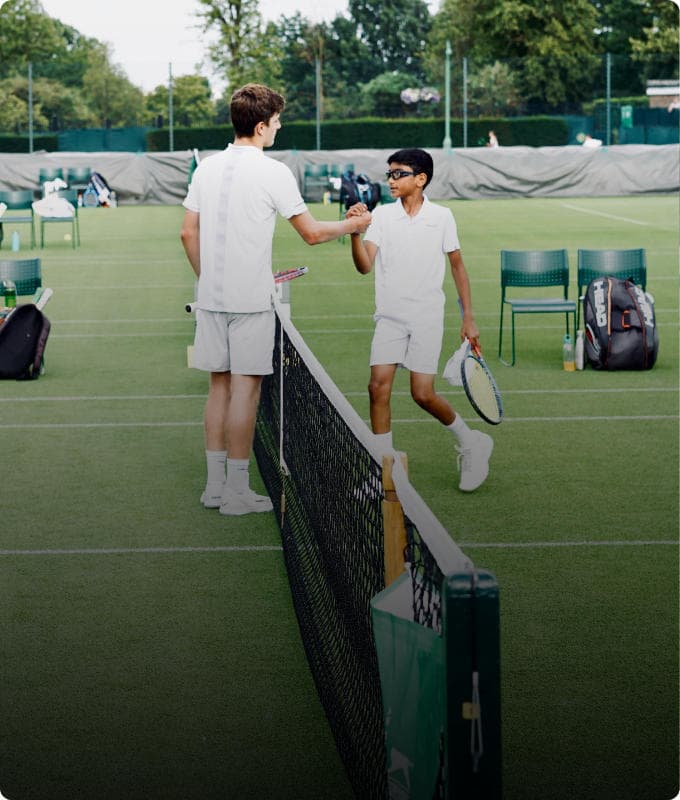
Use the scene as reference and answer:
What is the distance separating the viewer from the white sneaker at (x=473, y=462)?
891cm

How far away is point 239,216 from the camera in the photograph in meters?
7.80

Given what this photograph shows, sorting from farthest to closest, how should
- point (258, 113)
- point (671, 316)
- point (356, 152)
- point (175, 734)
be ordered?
→ 1. point (356, 152)
2. point (671, 316)
3. point (258, 113)
4. point (175, 734)

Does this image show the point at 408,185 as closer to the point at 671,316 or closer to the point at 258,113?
the point at 258,113

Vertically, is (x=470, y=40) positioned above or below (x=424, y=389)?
above

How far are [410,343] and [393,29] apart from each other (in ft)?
371

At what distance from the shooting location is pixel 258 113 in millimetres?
7793

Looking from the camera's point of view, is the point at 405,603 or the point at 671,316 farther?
the point at 671,316

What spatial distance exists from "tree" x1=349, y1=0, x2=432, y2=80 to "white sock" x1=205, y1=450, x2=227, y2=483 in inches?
4382

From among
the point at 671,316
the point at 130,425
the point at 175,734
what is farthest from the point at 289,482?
the point at 671,316

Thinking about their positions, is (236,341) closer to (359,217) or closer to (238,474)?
(238,474)

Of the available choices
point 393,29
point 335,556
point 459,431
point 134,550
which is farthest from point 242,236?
point 393,29

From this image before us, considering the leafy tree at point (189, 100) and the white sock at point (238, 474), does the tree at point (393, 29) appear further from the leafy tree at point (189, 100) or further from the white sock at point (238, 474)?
the white sock at point (238, 474)

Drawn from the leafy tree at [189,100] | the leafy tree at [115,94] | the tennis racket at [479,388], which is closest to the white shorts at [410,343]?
the tennis racket at [479,388]

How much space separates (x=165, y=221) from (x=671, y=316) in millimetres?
19733
